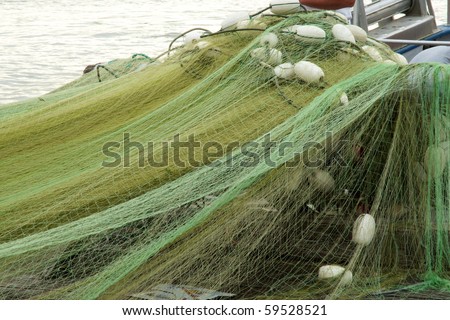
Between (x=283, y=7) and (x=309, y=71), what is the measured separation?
2.97 ft

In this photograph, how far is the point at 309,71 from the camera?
349 centimetres

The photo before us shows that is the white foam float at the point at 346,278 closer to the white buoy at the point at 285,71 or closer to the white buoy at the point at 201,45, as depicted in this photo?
the white buoy at the point at 285,71

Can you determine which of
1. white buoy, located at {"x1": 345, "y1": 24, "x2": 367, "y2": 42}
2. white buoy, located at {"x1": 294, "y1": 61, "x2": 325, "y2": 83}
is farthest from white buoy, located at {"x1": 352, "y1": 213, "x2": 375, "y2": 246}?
white buoy, located at {"x1": 345, "y1": 24, "x2": 367, "y2": 42}

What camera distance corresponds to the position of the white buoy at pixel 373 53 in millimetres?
3752

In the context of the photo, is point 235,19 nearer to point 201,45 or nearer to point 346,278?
point 201,45

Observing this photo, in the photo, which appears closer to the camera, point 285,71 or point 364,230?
point 364,230

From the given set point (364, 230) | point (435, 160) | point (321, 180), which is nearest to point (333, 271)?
point (364, 230)

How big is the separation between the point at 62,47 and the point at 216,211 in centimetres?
1032

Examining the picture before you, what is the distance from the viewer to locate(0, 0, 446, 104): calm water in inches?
442

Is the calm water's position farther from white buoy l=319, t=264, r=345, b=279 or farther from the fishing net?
white buoy l=319, t=264, r=345, b=279

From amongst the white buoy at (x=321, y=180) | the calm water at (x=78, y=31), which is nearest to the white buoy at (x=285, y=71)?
the white buoy at (x=321, y=180)
